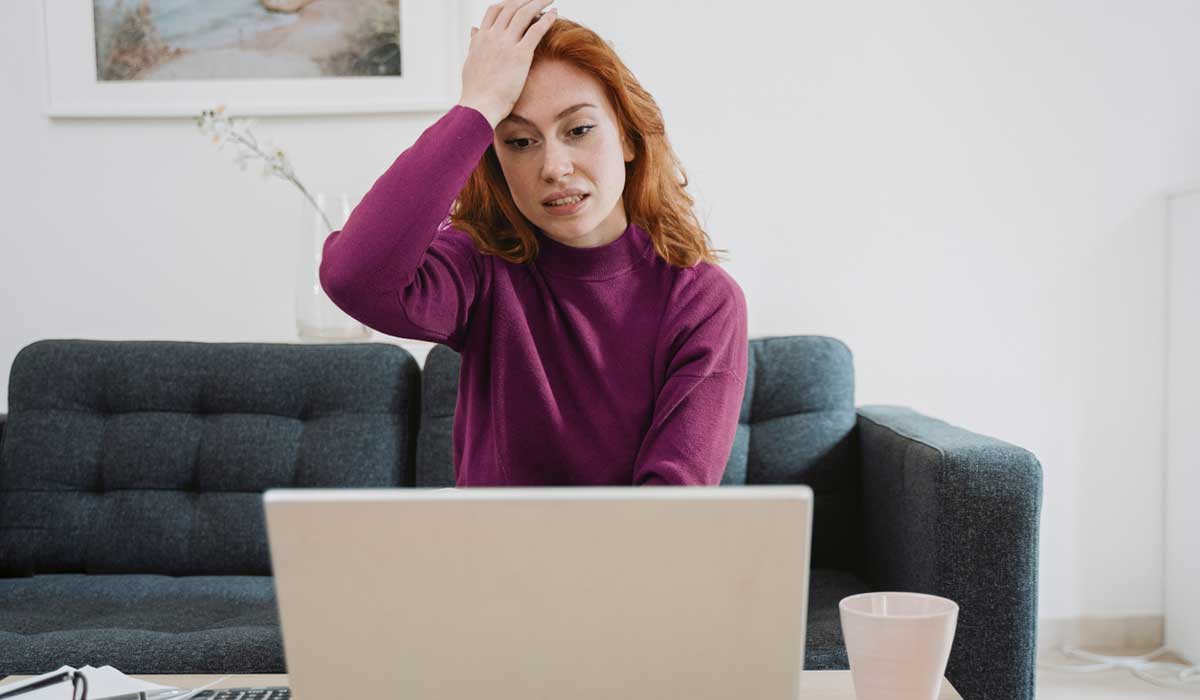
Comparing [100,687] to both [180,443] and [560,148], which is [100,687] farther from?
[180,443]

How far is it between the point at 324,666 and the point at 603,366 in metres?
0.75

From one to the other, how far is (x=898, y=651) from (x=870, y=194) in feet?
6.23

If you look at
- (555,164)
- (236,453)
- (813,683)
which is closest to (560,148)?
(555,164)

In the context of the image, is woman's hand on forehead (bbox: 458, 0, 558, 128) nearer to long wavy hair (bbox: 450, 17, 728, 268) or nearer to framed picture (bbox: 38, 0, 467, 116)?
long wavy hair (bbox: 450, 17, 728, 268)

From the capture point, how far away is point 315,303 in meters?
2.26

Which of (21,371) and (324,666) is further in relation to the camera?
(21,371)

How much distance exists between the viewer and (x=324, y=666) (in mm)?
587

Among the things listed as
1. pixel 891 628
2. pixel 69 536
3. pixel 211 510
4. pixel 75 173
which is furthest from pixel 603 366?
pixel 75 173

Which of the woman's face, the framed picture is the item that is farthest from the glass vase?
the woman's face

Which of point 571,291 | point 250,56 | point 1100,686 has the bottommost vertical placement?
point 1100,686

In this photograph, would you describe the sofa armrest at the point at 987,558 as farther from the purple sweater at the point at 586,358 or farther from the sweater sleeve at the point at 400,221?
the sweater sleeve at the point at 400,221

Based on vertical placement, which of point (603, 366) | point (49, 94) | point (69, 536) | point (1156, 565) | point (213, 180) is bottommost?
point (1156, 565)

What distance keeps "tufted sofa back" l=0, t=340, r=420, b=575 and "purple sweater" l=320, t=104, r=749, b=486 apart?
0.79m

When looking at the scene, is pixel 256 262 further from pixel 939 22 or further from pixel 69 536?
pixel 939 22
